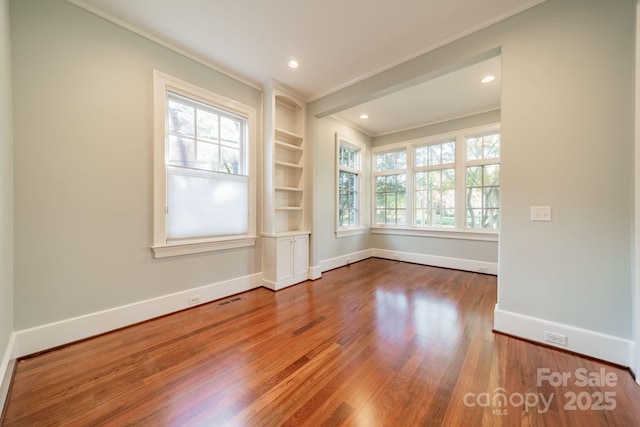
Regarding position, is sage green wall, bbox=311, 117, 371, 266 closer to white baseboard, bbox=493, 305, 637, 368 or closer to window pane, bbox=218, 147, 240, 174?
window pane, bbox=218, 147, 240, 174

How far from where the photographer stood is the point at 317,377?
1593 millimetres

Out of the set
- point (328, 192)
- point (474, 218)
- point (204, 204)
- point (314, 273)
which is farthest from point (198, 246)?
point (474, 218)

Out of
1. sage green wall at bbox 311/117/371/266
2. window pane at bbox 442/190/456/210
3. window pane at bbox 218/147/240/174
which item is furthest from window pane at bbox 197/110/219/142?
window pane at bbox 442/190/456/210

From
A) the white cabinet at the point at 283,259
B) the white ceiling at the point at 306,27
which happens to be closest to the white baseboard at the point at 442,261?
the white cabinet at the point at 283,259

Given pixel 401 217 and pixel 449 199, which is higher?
pixel 449 199

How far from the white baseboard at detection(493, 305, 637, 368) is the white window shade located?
121 inches

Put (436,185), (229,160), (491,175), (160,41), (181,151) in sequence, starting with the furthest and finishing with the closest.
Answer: (436,185) → (491,175) → (229,160) → (181,151) → (160,41)

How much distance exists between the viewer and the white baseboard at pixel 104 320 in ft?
6.02

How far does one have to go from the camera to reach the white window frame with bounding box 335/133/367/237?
4695mm

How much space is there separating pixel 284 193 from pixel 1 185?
2.71 meters

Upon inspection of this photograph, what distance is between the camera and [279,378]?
A: 1.58m

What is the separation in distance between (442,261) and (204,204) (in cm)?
428

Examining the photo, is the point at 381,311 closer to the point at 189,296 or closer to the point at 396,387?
the point at 396,387

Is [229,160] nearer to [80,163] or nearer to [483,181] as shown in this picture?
[80,163]
